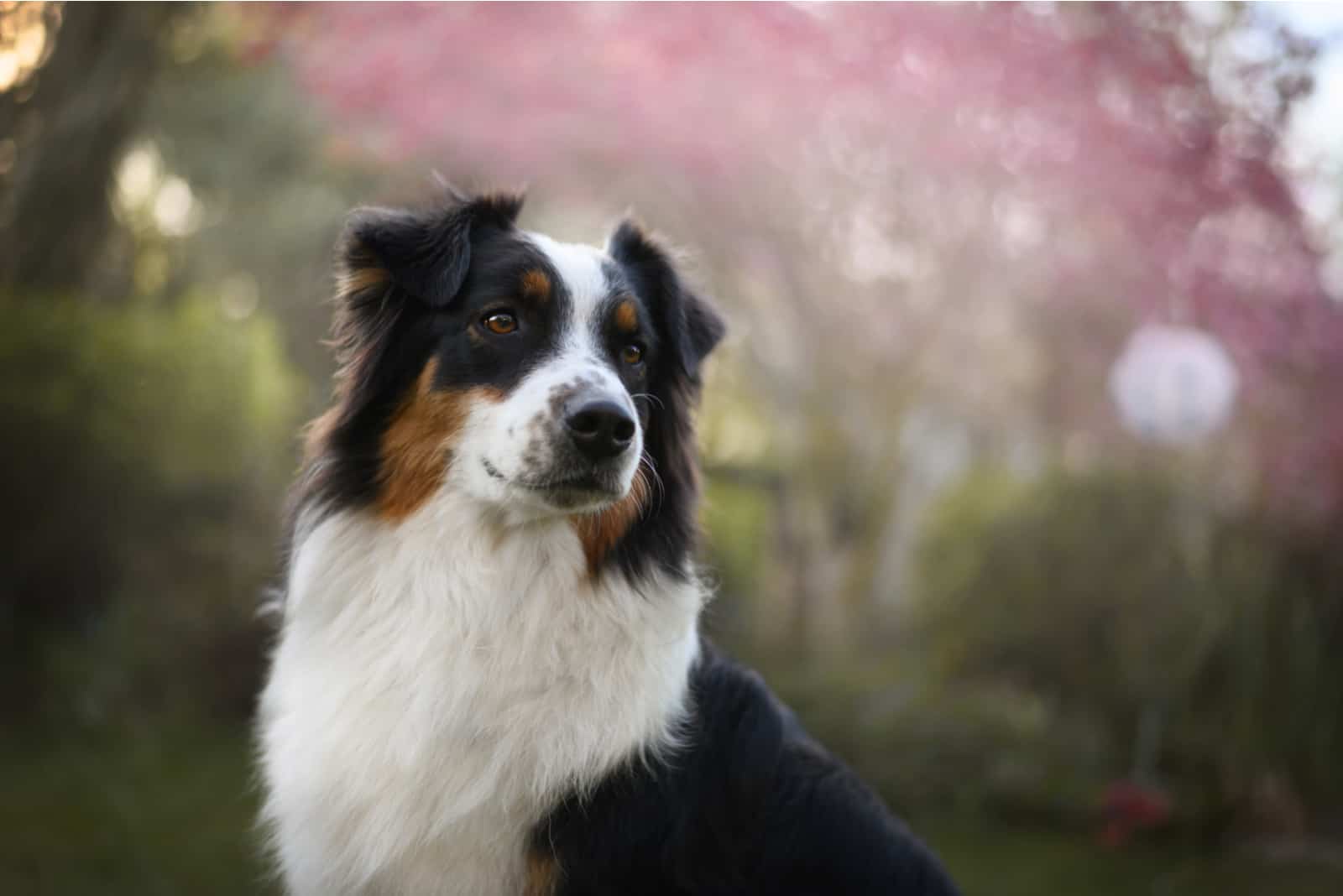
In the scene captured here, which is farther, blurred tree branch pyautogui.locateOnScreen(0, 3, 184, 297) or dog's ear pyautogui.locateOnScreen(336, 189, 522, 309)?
blurred tree branch pyautogui.locateOnScreen(0, 3, 184, 297)

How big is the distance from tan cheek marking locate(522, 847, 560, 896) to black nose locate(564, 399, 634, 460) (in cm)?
95

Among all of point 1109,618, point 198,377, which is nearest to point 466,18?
point 198,377

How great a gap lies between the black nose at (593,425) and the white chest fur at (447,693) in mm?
346

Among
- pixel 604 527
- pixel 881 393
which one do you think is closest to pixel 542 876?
pixel 604 527

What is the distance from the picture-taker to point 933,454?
9266 millimetres

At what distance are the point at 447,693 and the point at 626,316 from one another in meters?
1.08

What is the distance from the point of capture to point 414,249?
291 cm

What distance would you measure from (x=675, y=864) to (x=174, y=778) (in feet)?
15.2

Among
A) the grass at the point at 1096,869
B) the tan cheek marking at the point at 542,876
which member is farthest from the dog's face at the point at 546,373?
the grass at the point at 1096,869

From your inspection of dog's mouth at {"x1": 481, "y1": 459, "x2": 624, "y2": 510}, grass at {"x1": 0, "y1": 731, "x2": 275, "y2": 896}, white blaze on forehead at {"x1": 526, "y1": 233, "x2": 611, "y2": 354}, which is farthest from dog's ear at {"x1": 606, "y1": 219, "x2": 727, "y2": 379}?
grass at {"x1": 0, "y1": 731, "x2": 275, "y2": 896}

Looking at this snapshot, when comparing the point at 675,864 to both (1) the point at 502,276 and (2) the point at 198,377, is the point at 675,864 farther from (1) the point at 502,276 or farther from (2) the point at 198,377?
(2) the point at 198,377

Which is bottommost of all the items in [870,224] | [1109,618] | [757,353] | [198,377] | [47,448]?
[47,448]

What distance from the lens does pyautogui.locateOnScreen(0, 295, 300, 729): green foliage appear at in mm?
6738

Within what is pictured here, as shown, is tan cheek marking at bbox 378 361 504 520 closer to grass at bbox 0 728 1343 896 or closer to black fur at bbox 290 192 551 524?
black fur at bbox 290 192 551 524
